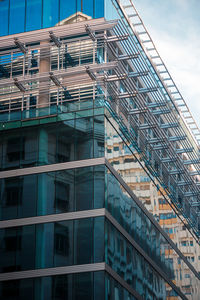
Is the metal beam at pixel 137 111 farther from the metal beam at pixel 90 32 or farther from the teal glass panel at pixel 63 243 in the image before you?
the teal glass panel at pixel 63 243

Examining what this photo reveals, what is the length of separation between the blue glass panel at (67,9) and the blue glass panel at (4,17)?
4.80 meters

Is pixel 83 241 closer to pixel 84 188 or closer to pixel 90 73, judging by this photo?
pixel 84 188

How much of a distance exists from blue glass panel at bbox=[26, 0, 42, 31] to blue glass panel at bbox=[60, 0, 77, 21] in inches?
77.3

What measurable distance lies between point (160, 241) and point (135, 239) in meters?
7.28

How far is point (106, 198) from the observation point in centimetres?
4147

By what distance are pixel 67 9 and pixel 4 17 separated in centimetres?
546

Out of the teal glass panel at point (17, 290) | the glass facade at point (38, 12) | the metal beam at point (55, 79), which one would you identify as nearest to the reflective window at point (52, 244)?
the teal glass panel at point (17, 290)

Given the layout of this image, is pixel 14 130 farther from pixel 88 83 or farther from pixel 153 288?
pixel 153 288

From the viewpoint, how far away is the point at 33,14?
2030 inches

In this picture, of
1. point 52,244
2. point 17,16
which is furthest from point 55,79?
point 52,244

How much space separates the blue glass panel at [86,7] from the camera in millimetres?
49219

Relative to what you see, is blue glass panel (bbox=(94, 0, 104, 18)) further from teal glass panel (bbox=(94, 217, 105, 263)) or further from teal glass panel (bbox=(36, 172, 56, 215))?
teal glass panel (bbox=(94, 217, 105, 263))

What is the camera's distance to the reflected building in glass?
40.6 metres

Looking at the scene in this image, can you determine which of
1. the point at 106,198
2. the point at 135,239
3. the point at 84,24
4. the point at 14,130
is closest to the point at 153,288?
the point at 135,239
